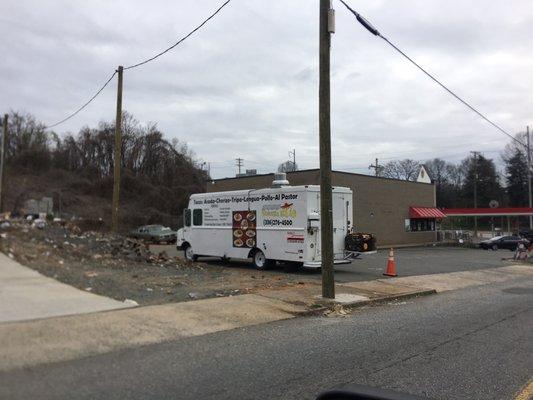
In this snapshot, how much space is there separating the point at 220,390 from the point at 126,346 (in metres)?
2.23

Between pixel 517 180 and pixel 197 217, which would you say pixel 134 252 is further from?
pixel 517 180

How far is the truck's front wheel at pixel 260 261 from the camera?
19.3 m

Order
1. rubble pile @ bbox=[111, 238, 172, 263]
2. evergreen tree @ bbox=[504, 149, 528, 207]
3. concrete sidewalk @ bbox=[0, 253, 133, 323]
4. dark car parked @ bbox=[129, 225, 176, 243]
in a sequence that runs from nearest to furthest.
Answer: concrete sidewalk @ bbox=[0, 253, 133, 323]
rubble pile @ bbox=[111, 238, 172, 263]
dark car parked @ bbox=[129, 225, 176, 243]
evergreen tree @ bbox=[504, 149, 528, 207]

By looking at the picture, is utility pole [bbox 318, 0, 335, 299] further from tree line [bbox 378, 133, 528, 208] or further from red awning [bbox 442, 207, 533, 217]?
tree line [bbox 378, 133, 528, 208]

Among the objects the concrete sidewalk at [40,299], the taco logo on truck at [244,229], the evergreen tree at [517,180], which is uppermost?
the evergreen tree at [517,180]

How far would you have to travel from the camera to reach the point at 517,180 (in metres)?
108

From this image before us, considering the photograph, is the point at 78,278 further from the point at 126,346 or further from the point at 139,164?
the point at 139,164

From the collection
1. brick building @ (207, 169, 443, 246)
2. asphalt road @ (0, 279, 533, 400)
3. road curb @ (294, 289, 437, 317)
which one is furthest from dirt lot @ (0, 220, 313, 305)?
brick building @ (207, 169, 443, 246)

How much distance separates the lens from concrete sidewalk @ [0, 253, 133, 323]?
28.6 ft

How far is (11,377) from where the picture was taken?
19.0 feet

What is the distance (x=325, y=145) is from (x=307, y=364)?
6354 mm

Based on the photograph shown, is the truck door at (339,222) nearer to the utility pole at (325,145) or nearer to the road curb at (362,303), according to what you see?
the road curb at (362,303)

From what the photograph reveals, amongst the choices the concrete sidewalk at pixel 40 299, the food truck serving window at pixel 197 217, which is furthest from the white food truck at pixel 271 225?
the concrete sidewalk at pixel 40 299

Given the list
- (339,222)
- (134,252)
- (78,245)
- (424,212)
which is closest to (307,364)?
(339,222)
